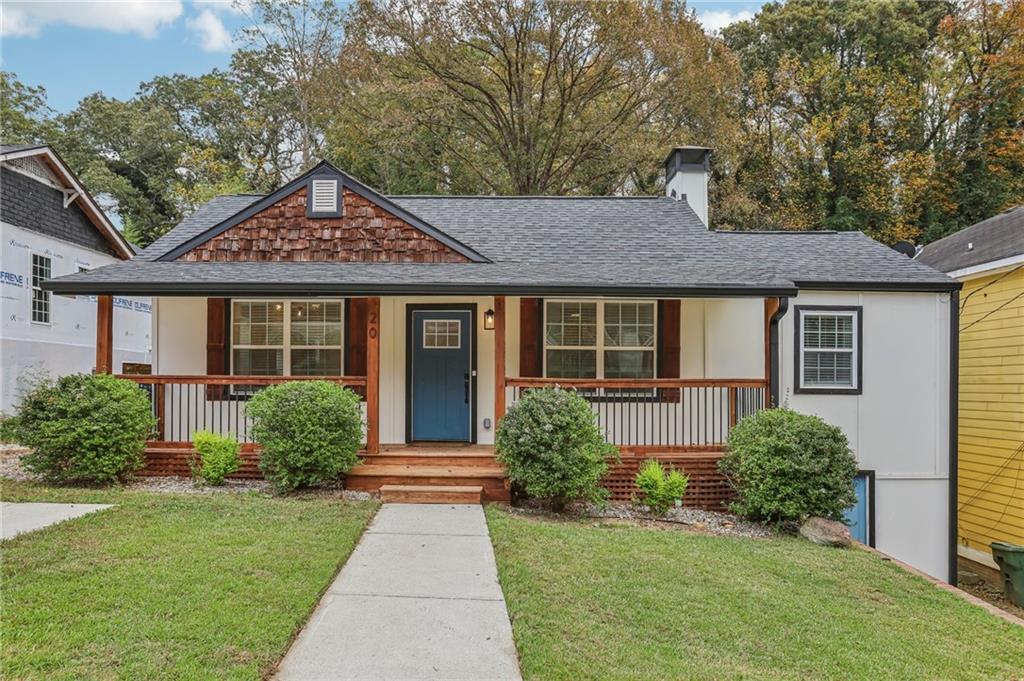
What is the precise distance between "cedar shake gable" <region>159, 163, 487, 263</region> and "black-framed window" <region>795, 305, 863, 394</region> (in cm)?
449

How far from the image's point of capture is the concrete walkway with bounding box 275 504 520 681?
3.28 metres

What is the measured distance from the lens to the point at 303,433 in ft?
21.8

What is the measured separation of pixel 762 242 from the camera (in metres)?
9.96

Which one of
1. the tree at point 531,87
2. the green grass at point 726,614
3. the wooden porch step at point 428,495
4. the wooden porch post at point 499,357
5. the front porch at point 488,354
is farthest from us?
the tree at point 531,87

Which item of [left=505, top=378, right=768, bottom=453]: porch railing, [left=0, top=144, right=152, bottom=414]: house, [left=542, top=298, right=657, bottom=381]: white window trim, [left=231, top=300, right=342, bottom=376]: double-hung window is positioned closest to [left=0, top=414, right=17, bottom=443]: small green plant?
[left=231, top=300, right=342, bottom=376]: double-hung window

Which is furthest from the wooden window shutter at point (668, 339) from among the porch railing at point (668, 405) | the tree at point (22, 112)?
the tree at point (22, 112)

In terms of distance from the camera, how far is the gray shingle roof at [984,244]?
9406 mm

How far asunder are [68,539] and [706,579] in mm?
Result: 5018

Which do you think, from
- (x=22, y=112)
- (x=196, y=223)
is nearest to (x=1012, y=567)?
(x=196, y=223)

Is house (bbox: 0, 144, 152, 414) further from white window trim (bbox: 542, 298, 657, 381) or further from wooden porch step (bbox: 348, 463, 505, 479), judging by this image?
white window trim (bbox: 542, 298, 657, 381)

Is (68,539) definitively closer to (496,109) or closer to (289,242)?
(289,242)

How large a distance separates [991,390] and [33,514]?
1266cm

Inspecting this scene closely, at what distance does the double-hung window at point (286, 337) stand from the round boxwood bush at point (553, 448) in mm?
3236

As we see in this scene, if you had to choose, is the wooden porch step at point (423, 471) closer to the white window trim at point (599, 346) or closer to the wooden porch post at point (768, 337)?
the white window trim at point (599, 346)
